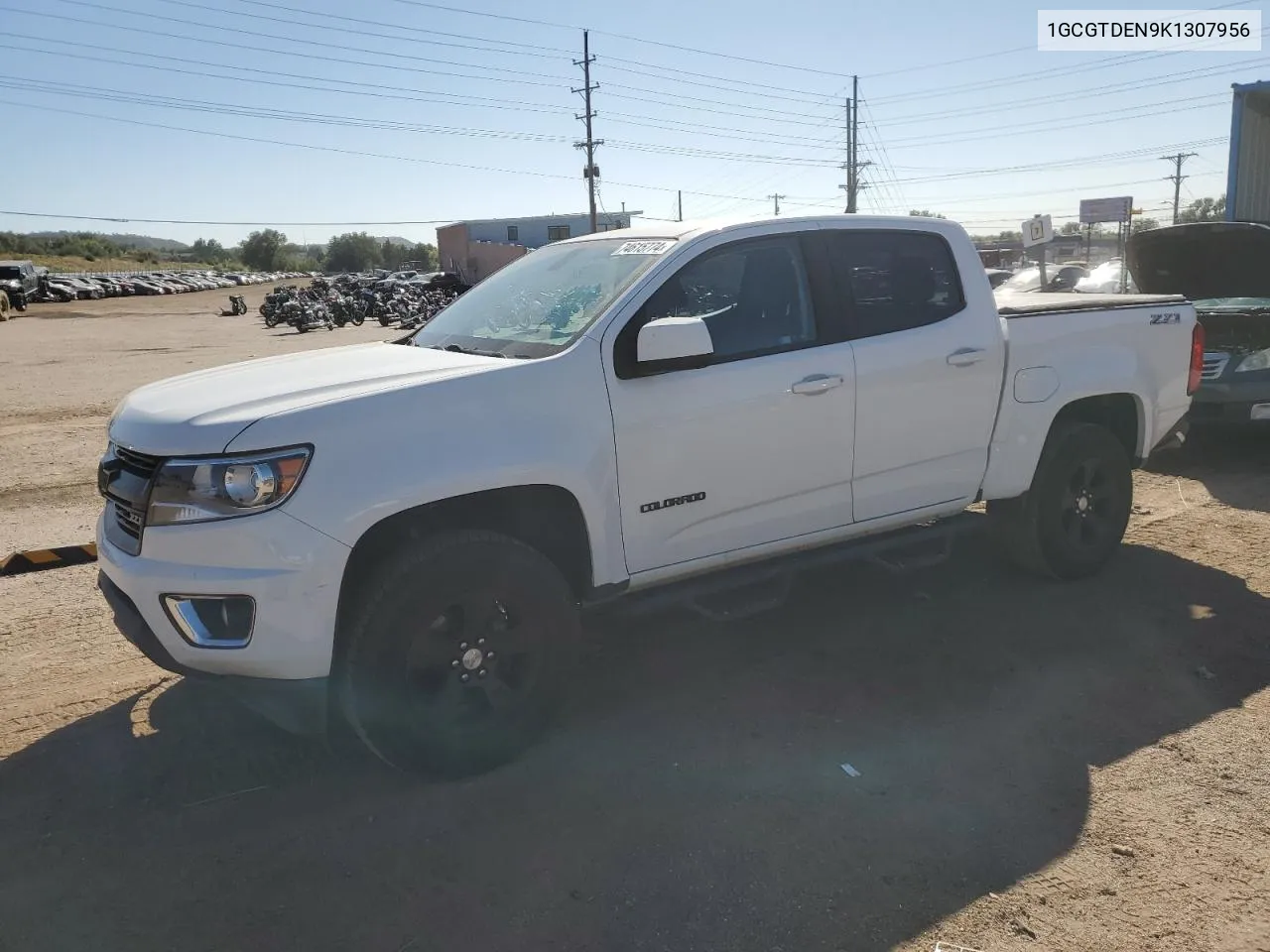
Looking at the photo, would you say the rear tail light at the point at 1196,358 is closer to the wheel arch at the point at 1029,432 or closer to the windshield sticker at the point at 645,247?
the wheel arch at the point at 1029,432

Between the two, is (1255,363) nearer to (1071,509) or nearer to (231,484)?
(1071,509)

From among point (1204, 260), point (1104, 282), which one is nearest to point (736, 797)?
point (1204, 260)

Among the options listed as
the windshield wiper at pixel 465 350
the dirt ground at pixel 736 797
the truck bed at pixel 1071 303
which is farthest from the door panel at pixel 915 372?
the windshield wiper at pixel 465 350

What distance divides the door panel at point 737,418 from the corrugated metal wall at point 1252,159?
1127 centimetres

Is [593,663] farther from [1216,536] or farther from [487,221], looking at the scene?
[487,221]

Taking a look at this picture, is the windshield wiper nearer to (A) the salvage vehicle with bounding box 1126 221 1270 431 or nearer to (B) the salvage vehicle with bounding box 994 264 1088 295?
(A) the salvage vehicle with bounding box 1126 221 1270 431

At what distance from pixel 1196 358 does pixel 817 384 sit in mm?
2787

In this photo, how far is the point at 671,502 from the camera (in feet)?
12.1

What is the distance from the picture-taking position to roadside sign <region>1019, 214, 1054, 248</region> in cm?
1598

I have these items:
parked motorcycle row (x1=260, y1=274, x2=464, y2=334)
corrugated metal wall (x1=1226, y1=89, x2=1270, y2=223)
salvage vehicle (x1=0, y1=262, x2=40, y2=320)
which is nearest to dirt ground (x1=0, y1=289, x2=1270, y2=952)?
corrugated metal wall (x1=1226, y1=89, x2=1270, y2=223)

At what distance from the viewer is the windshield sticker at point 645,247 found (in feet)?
12.8

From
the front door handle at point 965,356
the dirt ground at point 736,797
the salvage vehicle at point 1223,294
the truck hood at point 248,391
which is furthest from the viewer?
the salvage vehicle at point 1223,294

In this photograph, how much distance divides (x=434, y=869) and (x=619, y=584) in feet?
3.95

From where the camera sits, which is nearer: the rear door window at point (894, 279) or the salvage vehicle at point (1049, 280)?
the rear door window at point (894, 279)
